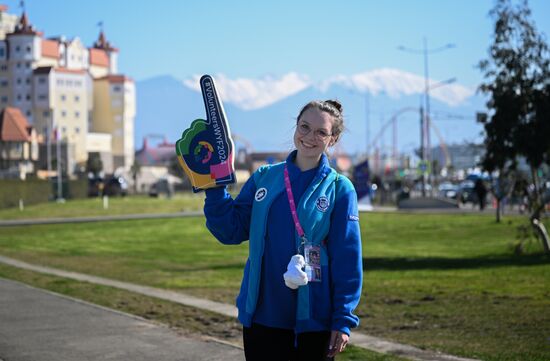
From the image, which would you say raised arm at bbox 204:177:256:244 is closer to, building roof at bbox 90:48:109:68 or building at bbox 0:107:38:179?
building at bbox 0:107:38:179

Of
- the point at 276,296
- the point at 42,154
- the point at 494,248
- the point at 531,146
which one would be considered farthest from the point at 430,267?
the point at 42,154

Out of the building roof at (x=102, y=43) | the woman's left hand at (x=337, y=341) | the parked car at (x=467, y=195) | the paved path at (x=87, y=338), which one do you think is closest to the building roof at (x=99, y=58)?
the building roof at (x=102, y=43)

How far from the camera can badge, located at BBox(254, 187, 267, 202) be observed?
5191mm

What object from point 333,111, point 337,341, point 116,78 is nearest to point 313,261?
point 337,341

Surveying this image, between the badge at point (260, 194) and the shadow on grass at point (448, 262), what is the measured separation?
51.5 ft

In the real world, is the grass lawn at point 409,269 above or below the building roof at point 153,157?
below

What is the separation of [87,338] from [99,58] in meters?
157

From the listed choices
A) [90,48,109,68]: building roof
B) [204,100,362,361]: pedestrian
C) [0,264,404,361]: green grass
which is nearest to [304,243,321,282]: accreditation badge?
[204,100,362,361]: pedestrian

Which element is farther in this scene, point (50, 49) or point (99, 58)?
point (99, 58)

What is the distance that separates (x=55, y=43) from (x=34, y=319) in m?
144

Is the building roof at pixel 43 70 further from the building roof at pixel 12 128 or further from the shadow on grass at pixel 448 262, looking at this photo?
the shadow on grass at pixel 448 262

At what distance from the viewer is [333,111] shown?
524cm

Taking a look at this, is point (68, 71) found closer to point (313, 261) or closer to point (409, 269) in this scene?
point (409, 269)

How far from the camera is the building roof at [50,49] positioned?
148 m
